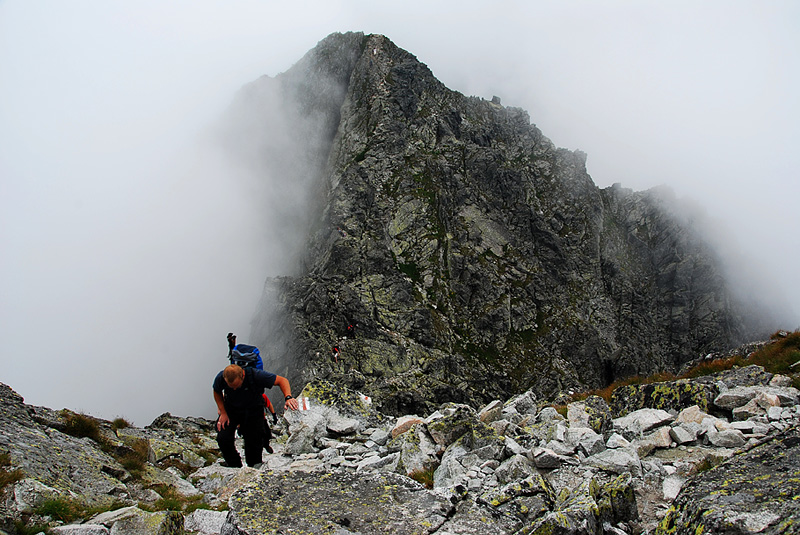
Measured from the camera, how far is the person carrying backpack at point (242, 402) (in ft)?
29.0

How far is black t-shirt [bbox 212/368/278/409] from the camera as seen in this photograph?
29.7 ft

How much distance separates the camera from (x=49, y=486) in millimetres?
8578

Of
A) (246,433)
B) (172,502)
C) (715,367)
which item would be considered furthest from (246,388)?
(715,367)

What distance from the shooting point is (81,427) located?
12.8m

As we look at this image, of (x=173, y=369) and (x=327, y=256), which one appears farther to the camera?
(x=173, y=369)

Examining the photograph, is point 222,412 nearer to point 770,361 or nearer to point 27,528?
point 27,528

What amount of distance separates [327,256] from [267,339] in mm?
18894

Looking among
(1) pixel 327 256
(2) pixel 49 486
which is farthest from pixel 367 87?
(2) pixel 49 486

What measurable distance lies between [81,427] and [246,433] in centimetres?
703

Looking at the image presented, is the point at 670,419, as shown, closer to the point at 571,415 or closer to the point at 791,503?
the point at 571,415

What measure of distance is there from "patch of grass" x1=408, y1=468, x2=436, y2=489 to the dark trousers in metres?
3.53

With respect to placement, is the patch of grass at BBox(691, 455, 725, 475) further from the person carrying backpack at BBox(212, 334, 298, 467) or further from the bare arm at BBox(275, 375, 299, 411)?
the person carrying backpack at BBox(212, 334, 298, 467)

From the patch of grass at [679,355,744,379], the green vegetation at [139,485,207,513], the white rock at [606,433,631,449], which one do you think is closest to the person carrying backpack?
the green vegetation at [139,485,207,513]

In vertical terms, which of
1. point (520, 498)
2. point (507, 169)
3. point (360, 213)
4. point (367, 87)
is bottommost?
point (520, 498)
